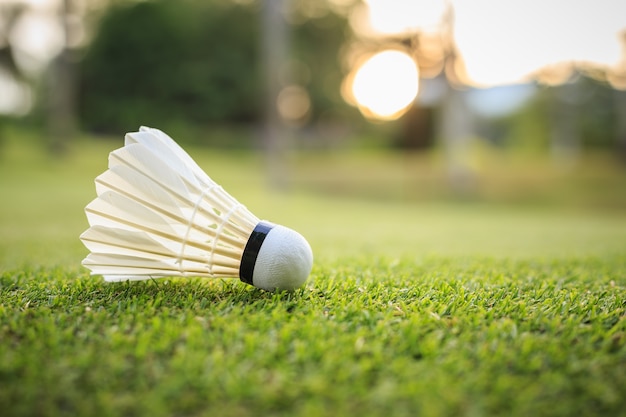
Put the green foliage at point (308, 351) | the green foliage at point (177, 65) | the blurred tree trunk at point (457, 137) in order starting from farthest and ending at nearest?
the green foliage at point (177, 65)
the blurred tree trunk at point (457, 137)
the green foliage at point (308, 351)

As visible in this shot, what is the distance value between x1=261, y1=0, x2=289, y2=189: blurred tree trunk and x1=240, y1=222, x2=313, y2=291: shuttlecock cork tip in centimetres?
1365

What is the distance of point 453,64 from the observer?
15.0 m

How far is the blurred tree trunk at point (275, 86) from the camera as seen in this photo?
15141 millimetres

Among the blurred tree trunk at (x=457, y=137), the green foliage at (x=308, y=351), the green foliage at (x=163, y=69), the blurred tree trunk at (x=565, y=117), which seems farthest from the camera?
the green foliage at (x=163, y=69)

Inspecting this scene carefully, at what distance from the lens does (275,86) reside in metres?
15.4

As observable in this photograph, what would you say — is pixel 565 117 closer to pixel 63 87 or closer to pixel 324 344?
pixel 63 87

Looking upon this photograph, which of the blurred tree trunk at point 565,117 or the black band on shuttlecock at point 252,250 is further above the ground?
the blurred tree trunk at point 565,117

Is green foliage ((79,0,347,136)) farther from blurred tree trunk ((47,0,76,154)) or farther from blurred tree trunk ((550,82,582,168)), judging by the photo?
blurred tree trunk ((550,82,582,168))

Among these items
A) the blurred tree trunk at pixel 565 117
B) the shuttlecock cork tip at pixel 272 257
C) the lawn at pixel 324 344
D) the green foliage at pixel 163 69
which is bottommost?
the lawn at pixel 324 344

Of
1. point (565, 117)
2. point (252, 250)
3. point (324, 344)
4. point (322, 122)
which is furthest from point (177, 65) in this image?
point (324, 344)

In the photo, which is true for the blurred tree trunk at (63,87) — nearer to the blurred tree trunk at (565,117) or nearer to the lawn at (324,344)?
the lawn at (324,344)

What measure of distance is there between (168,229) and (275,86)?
1417 centimetres

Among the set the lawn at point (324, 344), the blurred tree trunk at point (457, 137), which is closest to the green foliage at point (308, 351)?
the lawn at point (324, 344)

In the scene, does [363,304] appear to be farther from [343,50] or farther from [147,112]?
[343,50]
